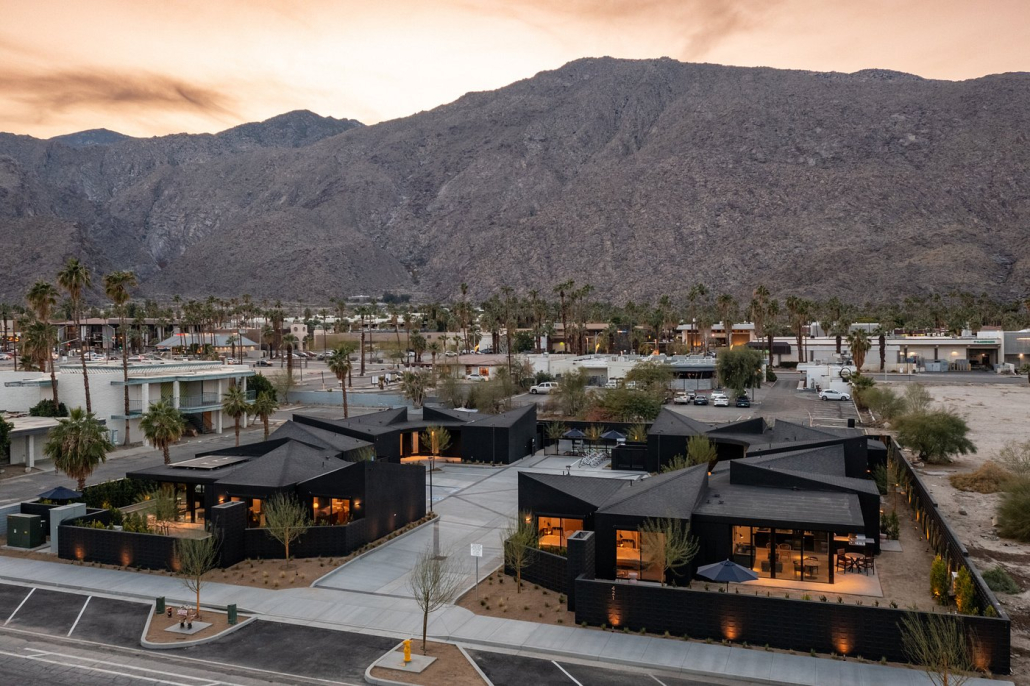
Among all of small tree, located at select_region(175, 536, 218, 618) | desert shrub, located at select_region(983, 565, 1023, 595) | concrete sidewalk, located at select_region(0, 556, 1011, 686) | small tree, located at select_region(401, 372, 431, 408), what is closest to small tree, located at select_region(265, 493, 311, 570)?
small tree, located at select_region(175, 536, 218, 618)

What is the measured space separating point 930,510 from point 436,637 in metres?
19.9

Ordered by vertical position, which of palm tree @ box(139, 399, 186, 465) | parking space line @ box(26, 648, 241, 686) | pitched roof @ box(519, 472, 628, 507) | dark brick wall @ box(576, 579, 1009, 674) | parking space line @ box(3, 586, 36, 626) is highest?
palm tree @ box(139, 399, 186, 465)

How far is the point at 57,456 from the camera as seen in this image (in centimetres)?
3409

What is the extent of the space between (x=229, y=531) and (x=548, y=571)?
456 inches

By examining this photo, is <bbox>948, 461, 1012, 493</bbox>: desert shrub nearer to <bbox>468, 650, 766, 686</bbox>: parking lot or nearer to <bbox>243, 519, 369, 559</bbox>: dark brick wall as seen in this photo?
<bbox>468, 650, 766, 686</bbox>: parking lot

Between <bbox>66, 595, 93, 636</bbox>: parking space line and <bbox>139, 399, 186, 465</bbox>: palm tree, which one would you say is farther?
<bbox>139, 399, 186, 465</bbox>: palm tree

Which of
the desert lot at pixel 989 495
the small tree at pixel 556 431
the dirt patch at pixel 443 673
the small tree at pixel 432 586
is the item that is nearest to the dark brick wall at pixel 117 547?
the small tree at pixel 432 586

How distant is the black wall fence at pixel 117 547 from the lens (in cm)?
2750

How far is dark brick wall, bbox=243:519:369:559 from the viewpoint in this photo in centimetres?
2844

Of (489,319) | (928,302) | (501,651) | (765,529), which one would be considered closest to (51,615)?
(501,651)

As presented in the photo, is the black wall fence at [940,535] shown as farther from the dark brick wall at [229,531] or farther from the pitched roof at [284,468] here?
the dark brick wall at [229,531]

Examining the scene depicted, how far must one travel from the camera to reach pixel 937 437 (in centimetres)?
4534

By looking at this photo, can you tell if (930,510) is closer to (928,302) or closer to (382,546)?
(382,546)

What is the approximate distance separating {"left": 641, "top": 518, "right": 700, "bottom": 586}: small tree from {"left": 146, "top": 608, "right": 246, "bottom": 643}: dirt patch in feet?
41.0
